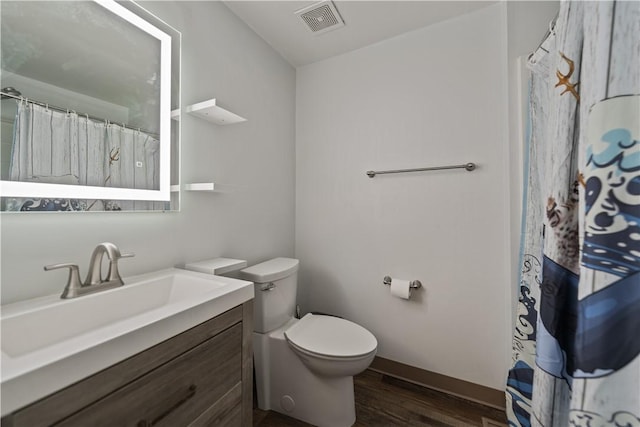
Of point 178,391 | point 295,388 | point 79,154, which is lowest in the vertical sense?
point 295,388

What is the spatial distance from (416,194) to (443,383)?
48.5 inches

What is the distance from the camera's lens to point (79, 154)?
91 centimetres

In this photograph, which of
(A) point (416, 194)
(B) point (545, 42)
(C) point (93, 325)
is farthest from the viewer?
(A) point (416, 194)

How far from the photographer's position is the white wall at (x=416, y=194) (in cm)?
148

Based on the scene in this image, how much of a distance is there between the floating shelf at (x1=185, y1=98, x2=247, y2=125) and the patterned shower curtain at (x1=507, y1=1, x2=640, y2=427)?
1310 millimetres

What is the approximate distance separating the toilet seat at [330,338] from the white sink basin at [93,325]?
554mm

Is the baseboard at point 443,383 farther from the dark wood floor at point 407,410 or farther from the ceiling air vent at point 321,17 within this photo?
the ceiling air vent at point 321,17

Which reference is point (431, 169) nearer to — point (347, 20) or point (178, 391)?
point (347, 20)

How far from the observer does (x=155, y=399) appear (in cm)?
65

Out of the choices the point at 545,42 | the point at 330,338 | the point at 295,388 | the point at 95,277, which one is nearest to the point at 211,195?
the point at 95,277

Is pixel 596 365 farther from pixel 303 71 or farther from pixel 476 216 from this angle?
pixel 303 71

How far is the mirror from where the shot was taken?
78 cm

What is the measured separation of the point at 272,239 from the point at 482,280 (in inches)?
54.9

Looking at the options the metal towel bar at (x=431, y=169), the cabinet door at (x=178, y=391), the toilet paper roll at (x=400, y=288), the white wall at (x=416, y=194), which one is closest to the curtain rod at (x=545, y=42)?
the white wall at (x=416, y=194)
